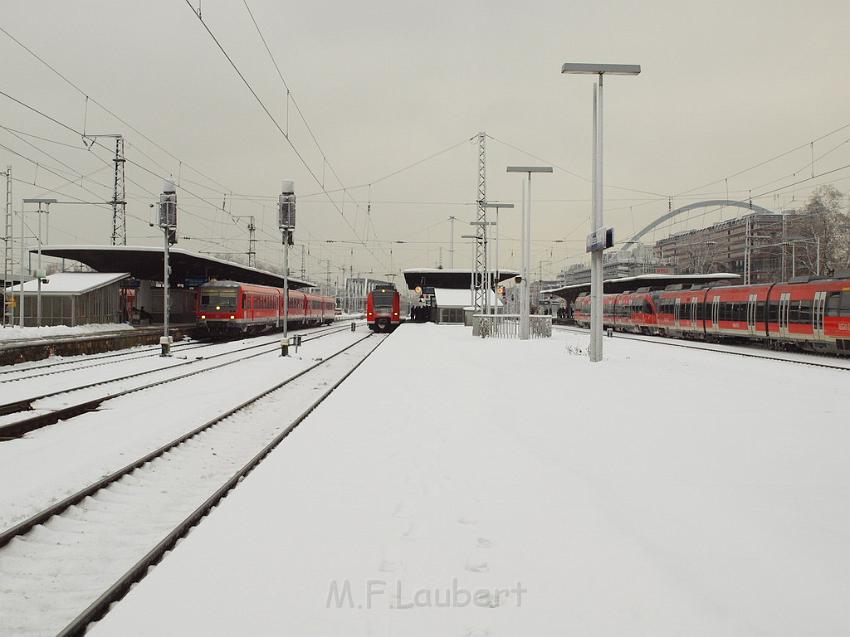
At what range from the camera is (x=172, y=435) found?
9.23m

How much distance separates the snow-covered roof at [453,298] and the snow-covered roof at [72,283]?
101 ft

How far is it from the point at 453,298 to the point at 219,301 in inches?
1220

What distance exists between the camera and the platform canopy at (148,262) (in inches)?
1331

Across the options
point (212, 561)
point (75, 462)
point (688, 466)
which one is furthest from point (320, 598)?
point (75, 462)

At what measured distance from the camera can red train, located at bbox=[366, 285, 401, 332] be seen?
154 feet

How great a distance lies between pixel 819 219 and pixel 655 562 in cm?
6462

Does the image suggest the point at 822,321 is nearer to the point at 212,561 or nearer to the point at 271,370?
the point at 271,370

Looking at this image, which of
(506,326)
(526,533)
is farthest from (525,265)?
(526,533)

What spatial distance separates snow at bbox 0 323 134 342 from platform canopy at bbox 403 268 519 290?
31274 mm

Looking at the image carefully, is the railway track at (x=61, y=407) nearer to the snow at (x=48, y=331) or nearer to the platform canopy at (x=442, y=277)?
the snow at (x=48, y=331)

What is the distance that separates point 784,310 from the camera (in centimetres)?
2533

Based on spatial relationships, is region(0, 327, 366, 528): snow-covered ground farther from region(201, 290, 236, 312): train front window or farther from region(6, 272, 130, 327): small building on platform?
region(6, 272, 130, 327): small building on platform

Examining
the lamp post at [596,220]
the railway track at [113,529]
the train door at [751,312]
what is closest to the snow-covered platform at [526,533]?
the railway track at [113,529]

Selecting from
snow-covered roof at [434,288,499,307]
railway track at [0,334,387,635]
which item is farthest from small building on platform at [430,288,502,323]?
railway track at [0,334,387,635]
